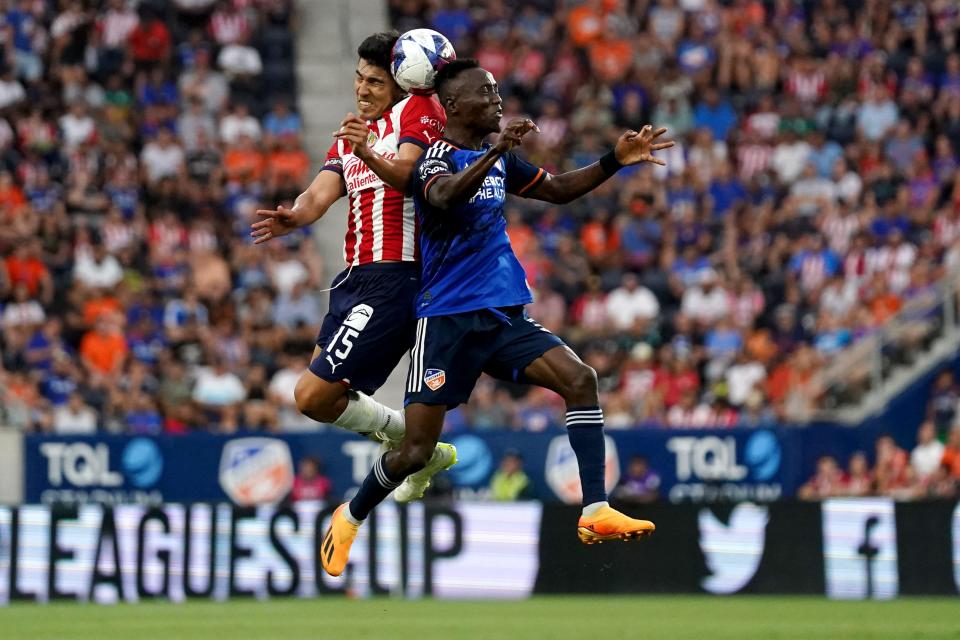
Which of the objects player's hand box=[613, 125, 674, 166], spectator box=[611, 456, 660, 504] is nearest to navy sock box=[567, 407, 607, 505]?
player's hand box=[613, 125, 674, 166]

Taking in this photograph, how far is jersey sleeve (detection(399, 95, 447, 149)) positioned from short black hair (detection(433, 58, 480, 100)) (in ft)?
0.62

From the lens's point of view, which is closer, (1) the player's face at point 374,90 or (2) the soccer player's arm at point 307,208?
(2) the soccer player's arm at point 307,208

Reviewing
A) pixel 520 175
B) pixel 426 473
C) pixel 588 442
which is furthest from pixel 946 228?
pixel 588 442

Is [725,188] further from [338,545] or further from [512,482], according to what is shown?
[338,545]

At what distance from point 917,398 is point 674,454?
3442 mm

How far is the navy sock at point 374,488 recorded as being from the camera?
33.2ft

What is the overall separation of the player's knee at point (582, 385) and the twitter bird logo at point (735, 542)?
692 cm

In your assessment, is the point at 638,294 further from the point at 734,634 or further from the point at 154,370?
the point at 734,634

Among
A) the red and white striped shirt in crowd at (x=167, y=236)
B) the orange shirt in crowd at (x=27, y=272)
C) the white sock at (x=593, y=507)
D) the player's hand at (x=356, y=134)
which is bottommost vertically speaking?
the white sock at (x=593, y=507)

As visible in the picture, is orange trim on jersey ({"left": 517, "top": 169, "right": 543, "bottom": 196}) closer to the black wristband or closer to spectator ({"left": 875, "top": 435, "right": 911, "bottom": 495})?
the black wristband

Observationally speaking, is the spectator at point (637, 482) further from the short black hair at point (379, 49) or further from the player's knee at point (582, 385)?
the short black hair at point (379, 49)

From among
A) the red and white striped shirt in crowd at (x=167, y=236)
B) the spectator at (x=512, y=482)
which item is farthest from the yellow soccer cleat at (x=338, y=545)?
the red and white striped shirt in crowd at (x=167, y=236)

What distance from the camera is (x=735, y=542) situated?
16312 millimetres

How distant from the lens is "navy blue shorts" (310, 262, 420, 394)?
32.8ft
